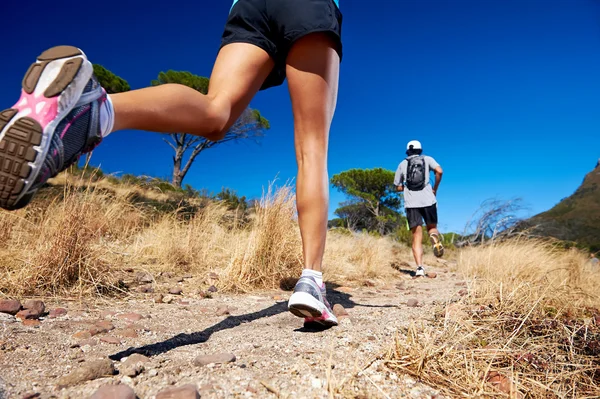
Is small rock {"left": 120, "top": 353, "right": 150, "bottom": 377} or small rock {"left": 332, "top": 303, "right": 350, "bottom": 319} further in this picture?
small rock {"left": 332, "top": 303, "right": 350, "bottom": 319}

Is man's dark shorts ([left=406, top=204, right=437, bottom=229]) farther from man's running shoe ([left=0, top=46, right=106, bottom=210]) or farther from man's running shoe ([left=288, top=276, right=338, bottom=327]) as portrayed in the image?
man's running shoe ([left=0, top=46, right=106, bottom=210])

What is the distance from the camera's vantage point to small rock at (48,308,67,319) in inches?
63.9

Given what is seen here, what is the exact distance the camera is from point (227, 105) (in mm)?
1392

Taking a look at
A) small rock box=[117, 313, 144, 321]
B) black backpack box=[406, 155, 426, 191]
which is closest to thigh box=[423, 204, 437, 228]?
black backpack box=[406, 155, 426, 191]

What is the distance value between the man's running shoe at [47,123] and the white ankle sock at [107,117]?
0.01 m

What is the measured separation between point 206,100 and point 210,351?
2.83 ft

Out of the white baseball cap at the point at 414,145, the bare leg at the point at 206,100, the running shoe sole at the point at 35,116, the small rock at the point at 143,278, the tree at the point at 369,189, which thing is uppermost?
the tree at the point at 369,189

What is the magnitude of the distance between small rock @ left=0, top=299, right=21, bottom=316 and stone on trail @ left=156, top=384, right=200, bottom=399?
1184mm

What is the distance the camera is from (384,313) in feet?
6.29

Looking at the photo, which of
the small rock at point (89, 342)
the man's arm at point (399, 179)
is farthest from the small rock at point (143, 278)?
the man's arm at point (399, 179)

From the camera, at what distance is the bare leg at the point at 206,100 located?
107cm

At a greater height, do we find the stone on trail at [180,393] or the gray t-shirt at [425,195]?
the gray t-shirt at [425,195]

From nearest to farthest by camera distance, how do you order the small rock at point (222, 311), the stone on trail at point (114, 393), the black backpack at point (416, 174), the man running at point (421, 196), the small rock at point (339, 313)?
the stone on trail at point (114, 393)
the small rock at point (339, 313)
the small rock at point (222, 311)
the man running at point (421, 196)
the black backpack at point (416, 174)

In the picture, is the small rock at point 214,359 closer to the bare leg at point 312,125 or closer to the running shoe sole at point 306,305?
the running shoe sole at point 306,305
